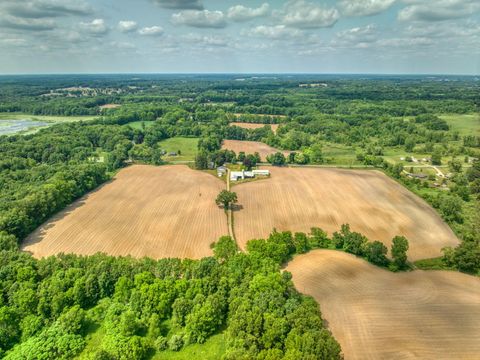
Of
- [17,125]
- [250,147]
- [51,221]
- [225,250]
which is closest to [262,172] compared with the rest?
[250,147]

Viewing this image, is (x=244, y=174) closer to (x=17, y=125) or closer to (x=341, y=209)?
(x=341, y=209)

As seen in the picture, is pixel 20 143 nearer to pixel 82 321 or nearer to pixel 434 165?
pixel 82 321

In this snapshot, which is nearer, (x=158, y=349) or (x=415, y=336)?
(x=158, y=349)

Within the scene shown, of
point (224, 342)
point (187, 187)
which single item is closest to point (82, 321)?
point (224, 342)

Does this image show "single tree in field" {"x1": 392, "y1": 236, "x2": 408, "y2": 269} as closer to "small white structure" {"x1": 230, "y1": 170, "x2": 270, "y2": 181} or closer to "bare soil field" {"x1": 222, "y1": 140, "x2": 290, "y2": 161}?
"small white structure" {"x1": 230, "y1": 170, "x2": 270, "y2": 181}

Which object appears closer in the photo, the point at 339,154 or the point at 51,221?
the point at 51,221

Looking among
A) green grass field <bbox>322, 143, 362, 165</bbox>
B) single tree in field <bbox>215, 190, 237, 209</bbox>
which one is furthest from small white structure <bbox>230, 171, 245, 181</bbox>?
green grass field <bbox>322, 143, 362, 165</bbox>
